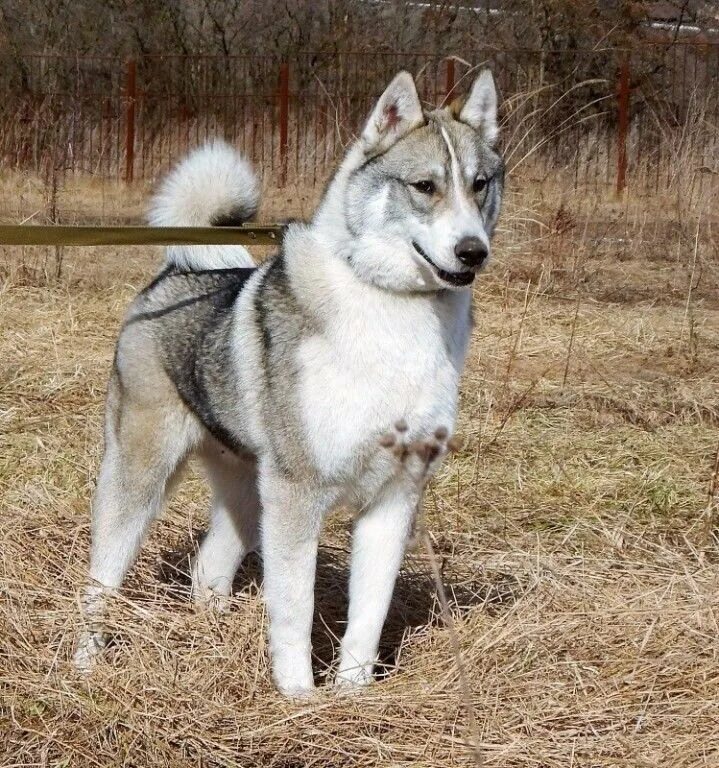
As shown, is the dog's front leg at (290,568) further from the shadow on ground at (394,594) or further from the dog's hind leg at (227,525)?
the dog's hind leg at (227,525)

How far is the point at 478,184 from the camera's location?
10.3 ft

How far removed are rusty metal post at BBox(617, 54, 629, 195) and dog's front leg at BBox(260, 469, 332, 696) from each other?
8367 millimetres

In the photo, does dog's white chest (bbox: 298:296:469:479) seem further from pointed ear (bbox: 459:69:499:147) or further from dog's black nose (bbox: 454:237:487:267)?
pointed ear (bbox: 459:69:499:147)

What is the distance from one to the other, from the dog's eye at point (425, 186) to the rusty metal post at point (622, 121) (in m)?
8.13

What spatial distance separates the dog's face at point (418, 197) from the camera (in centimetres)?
296

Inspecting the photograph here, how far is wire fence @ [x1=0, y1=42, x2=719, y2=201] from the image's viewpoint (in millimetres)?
10758

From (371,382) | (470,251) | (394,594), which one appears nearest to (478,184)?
(470,251)

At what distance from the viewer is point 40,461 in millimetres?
4934

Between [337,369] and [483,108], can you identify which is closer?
[337,369]

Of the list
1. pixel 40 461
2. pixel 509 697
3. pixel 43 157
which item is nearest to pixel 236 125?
pixel 43 157

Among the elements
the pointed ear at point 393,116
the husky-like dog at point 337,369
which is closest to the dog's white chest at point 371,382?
the husky-like dog at point 337,369

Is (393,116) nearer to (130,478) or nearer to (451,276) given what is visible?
(451,276)

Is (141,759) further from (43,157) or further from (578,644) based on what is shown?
(43,157)

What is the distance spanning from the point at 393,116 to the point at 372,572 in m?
1.24
